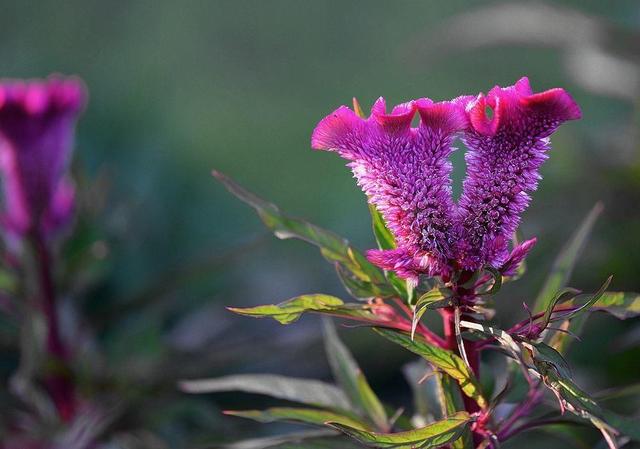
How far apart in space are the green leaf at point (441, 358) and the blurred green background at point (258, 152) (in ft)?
1.46

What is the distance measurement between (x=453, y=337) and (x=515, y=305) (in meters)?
0.70

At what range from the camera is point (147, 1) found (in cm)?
336

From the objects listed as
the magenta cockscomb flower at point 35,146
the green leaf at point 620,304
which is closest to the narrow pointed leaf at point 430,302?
the green leaf at point 620,304

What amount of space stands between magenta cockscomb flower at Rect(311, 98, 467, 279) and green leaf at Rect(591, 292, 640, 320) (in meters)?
0.14

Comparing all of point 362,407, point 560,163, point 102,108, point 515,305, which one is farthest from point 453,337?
point 102,108

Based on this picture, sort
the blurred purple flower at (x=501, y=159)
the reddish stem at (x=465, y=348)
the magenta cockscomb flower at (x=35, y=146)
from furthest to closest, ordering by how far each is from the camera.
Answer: the magenta cockscomb flower at (x=35, y=146)
the reddish stem at (x=465, y=348)
the blurred purple flower at (x=501, y=159)

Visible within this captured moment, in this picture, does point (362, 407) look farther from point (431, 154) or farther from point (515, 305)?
point (515, 305)

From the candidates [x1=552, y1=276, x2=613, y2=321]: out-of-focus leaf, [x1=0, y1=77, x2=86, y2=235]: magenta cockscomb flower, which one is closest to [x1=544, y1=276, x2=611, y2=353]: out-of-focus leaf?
[x1=552, y1=276, x2=613, y2=321]: out-of-focus leaf

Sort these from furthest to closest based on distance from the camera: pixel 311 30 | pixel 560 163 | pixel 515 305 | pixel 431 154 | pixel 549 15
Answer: pixel 311 30 < pixel 560 163 < pixel 549 15 < pixel 515 305 < pixel 431 154

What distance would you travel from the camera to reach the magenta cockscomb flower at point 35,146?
119 cm

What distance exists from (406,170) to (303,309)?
0.46ft

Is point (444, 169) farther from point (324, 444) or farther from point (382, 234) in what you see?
point (324, 444)

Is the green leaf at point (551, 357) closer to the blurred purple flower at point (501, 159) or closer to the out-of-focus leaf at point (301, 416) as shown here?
the blurred purple flower at point (501, 159)

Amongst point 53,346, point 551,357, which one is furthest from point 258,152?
point 551,357
